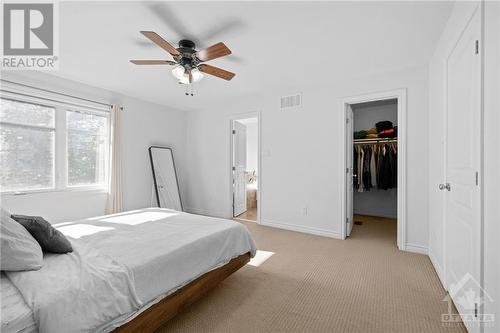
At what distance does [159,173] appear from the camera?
180 inches

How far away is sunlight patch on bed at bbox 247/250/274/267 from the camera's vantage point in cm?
266

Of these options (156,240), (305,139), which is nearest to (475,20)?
(305,139)

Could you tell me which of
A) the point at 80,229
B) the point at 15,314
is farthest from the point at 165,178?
the point at 15,314

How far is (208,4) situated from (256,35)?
0.58 m

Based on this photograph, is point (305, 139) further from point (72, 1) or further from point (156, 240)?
point (72, 1)

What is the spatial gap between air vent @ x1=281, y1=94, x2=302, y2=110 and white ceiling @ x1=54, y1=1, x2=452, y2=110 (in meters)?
0.38

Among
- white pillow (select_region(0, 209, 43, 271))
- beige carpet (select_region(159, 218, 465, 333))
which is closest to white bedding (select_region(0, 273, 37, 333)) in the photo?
white pillow (select_region(0, 209, 43, 271))

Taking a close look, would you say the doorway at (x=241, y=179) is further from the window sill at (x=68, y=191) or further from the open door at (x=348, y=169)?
the window sill at (x=68, y=191)

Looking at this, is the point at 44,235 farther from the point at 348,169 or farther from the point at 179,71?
the point at 348,169

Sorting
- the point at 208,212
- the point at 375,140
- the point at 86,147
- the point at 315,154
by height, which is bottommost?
the point at 208,212

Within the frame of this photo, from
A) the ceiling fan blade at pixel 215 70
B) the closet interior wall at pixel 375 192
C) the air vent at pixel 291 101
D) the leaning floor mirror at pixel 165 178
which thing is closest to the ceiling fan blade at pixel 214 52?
the ceiling fan blade at pixel 215 70

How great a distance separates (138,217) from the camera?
2508 mm

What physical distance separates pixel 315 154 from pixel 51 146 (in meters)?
3.95

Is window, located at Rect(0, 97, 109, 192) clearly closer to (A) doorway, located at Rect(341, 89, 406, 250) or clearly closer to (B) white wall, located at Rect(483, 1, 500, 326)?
(A) doorway, located at Rect(341, 89, 406, 250)
